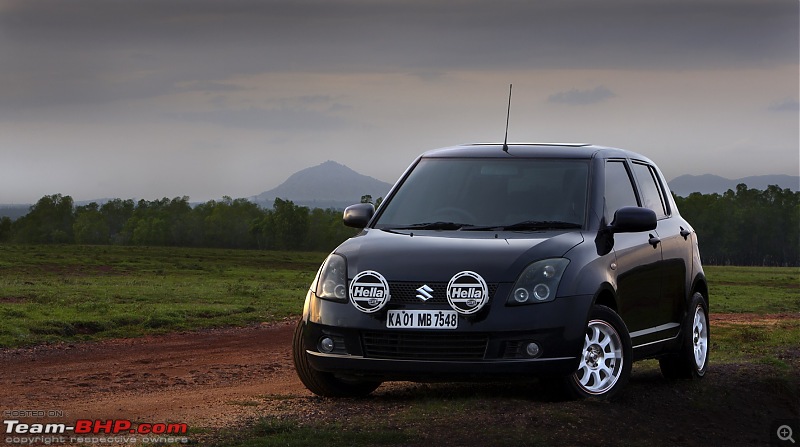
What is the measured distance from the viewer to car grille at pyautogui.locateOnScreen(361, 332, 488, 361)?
823 centimetres

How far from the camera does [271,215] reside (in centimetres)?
12838

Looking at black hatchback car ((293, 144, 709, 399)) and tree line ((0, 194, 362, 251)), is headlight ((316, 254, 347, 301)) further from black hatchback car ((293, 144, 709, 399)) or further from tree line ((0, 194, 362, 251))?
tree line ((0, 194, 362, 251))

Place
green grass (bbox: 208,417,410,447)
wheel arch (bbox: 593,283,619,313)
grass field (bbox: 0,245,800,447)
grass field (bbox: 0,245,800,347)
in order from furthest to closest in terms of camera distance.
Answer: grass field (bbox: 0,245,800,347) → wheel arch (bbox: 593,283,619,313) → grass field (bbox: 0,245,800,447) → green grass (bbox: 208,417,410,447)

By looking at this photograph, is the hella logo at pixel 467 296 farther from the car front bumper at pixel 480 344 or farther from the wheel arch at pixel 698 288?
the wheel arch at pixel 698 288

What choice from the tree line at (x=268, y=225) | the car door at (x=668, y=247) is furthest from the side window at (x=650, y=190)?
the tree line at (x=268, y=225)

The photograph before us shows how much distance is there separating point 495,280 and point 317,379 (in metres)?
1.63

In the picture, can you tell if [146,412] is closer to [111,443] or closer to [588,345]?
[111,443]

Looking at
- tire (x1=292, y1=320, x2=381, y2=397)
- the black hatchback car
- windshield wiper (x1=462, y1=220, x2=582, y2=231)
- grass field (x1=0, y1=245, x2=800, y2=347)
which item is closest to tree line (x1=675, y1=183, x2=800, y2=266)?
grass field (x1=0, y1=245, x2=800, y2=347)

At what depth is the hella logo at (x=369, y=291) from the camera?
832cm

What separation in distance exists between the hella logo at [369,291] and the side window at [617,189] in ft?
7.18

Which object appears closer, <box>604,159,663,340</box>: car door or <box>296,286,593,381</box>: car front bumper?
<box>296,286,593,381</box>: car front bumper

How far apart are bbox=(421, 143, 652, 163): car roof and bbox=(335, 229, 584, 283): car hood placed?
100cm

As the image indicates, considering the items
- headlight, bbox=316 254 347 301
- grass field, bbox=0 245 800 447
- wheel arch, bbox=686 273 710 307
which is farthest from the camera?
wheel arch, bbox=686 273 710 307

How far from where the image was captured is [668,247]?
1067 cm
